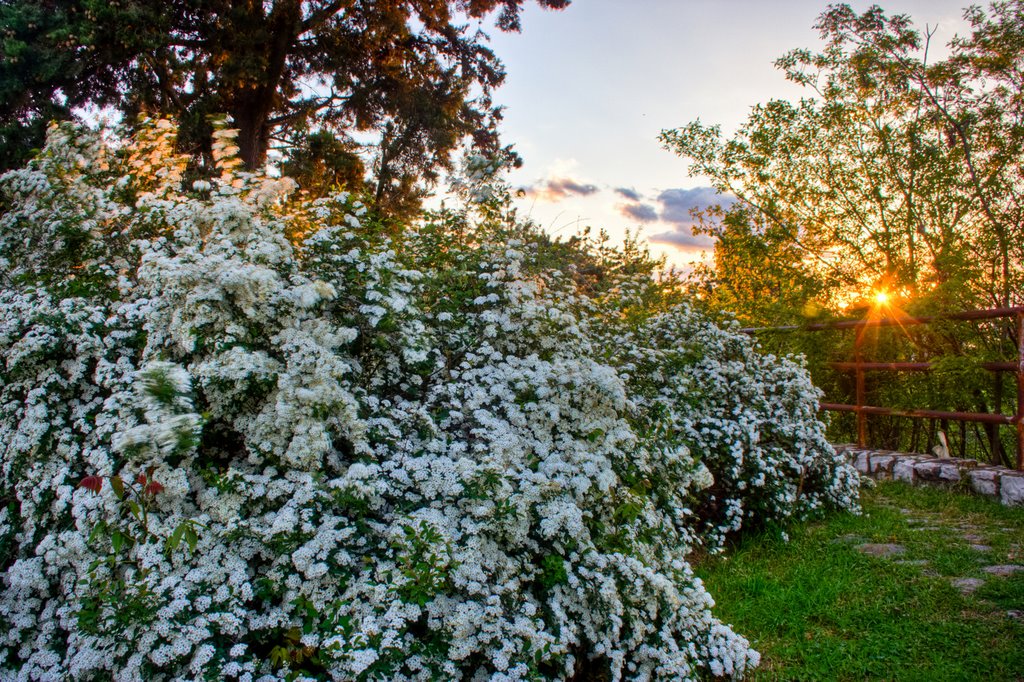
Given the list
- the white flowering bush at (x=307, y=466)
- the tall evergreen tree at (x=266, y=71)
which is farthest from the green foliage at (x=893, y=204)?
the tall evergreen tree at (x=266, y=71)

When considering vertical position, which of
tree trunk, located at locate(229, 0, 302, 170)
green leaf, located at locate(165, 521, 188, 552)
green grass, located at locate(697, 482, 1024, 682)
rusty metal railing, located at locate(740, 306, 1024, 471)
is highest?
tree trunk, located at locate(229, 0, 302, 170)

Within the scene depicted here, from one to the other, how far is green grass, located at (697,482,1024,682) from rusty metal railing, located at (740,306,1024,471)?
0.81 meters

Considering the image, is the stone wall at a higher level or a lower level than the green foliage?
lower

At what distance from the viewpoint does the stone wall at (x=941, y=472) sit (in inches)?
211

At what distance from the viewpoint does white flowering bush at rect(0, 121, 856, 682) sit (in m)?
2.49

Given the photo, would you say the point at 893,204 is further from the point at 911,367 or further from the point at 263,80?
the point at 263,80

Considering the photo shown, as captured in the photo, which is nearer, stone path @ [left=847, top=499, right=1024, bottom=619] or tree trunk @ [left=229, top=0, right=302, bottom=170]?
stone path @ [left=847, top=499, right=1024, bottom=619]

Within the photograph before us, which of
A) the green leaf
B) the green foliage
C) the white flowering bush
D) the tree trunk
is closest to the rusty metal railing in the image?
the green foliage

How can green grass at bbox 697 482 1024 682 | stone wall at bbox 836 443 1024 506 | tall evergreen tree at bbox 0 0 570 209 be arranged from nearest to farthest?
green grass at bbox 697 482 1024 682 → stone wall at bbox 836 443 1024 506 → tall evergreen tree at bbox 0 0 570 209

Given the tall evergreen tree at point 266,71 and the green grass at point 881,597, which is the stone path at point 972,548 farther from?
the tall evergreen tree at point 266,71

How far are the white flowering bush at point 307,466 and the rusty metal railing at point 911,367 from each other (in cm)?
346

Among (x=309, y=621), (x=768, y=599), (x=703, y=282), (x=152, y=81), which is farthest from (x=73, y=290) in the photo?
(x=152, y=81)

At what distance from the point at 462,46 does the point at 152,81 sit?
662 centimetres

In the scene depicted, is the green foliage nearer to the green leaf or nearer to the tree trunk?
the green leaf
